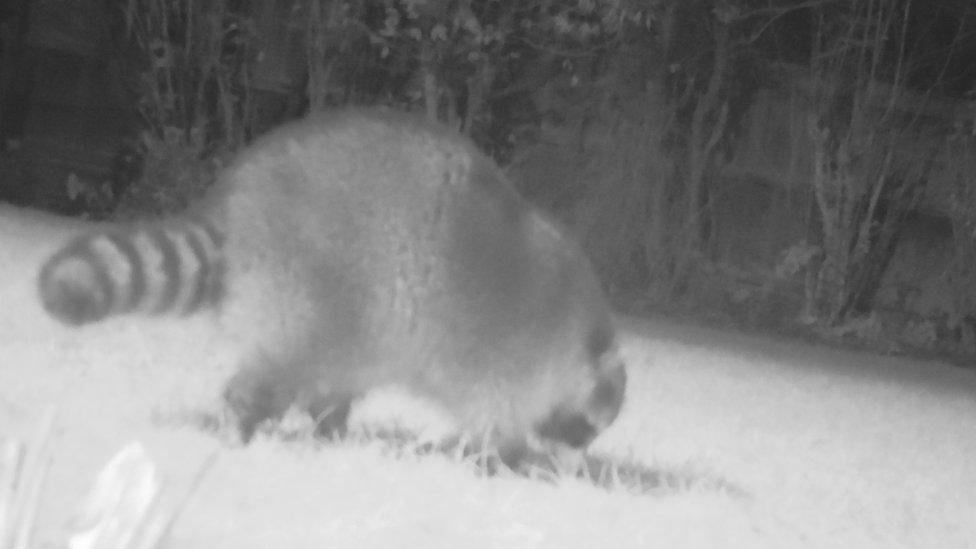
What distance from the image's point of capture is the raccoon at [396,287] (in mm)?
2029

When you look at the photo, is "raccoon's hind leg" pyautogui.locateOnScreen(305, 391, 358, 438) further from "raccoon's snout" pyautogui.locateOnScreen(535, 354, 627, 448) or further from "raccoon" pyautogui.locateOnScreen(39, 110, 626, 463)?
"raccoon's snout" pyautogui.locateOnScreen(535, 354, 627, 448)

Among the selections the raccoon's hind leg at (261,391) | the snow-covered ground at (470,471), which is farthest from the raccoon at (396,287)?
the snow-covered ground at (470,471)

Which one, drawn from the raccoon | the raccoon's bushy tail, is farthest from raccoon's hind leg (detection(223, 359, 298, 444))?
the raccoon's bushy tail

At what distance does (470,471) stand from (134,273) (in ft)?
2.10

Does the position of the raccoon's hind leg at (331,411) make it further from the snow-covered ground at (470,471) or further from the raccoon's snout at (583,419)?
the raccoon's snout at (583,419)

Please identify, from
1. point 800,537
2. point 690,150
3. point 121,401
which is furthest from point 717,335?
point 121,401

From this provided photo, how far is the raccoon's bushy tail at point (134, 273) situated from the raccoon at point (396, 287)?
0.01 meters

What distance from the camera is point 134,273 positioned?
70.7 inches

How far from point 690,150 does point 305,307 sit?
4322 mm

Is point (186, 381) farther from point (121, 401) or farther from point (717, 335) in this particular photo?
point (717, 335)

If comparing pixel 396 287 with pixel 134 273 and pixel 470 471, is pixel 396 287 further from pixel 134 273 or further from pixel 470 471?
pixel 134 273

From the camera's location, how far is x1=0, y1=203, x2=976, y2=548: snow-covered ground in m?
1.54

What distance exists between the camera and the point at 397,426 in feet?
7.34

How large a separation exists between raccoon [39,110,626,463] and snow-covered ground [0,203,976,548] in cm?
14
